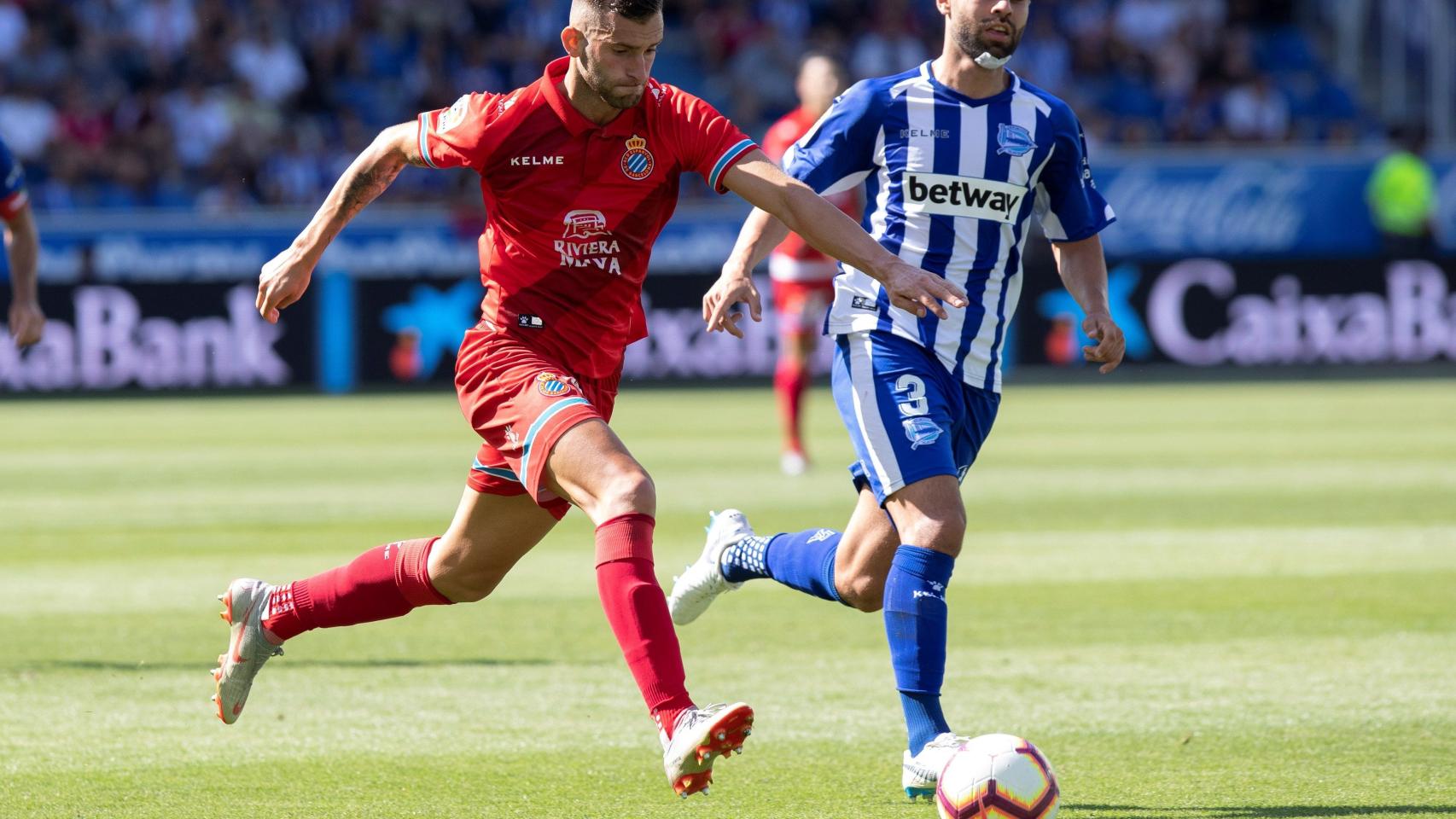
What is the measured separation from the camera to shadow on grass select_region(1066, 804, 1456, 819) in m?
4.57

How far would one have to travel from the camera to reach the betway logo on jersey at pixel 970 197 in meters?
5.47

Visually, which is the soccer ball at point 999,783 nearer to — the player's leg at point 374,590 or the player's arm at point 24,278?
the player's leg at point 374,590

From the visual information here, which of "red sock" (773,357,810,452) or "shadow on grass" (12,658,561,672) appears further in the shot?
"red sock" (773,357,810,452)

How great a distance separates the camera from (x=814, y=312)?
43.8 ft

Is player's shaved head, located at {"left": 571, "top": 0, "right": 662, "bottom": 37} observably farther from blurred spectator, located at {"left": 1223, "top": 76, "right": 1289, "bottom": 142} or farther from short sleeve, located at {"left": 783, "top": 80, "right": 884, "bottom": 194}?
blurred spectator, located at {"left": 1223, "top": 76, "right": 1289, "bottom": 142}

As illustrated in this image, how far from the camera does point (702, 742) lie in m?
4.05

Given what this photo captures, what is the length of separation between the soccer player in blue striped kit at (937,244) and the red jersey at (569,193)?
0.29 m

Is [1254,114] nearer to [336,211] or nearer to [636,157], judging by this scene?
[636,157]

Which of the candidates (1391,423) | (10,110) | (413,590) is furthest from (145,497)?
(10,110)

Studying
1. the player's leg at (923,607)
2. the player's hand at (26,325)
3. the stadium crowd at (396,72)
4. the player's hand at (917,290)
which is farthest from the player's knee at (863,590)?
the stadium crowd at (396,72)

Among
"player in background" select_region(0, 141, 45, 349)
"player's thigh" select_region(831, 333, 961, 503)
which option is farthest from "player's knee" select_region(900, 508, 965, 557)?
"player in background" select_region(0, 141, 45, 349)

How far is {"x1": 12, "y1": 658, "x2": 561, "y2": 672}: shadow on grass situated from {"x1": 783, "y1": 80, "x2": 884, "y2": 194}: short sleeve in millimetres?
2188

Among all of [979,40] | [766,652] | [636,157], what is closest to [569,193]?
[636,157]

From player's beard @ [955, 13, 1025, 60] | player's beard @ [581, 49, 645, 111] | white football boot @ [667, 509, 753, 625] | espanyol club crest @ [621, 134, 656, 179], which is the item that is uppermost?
player's beard @ [955, 13, 1025, 60]
